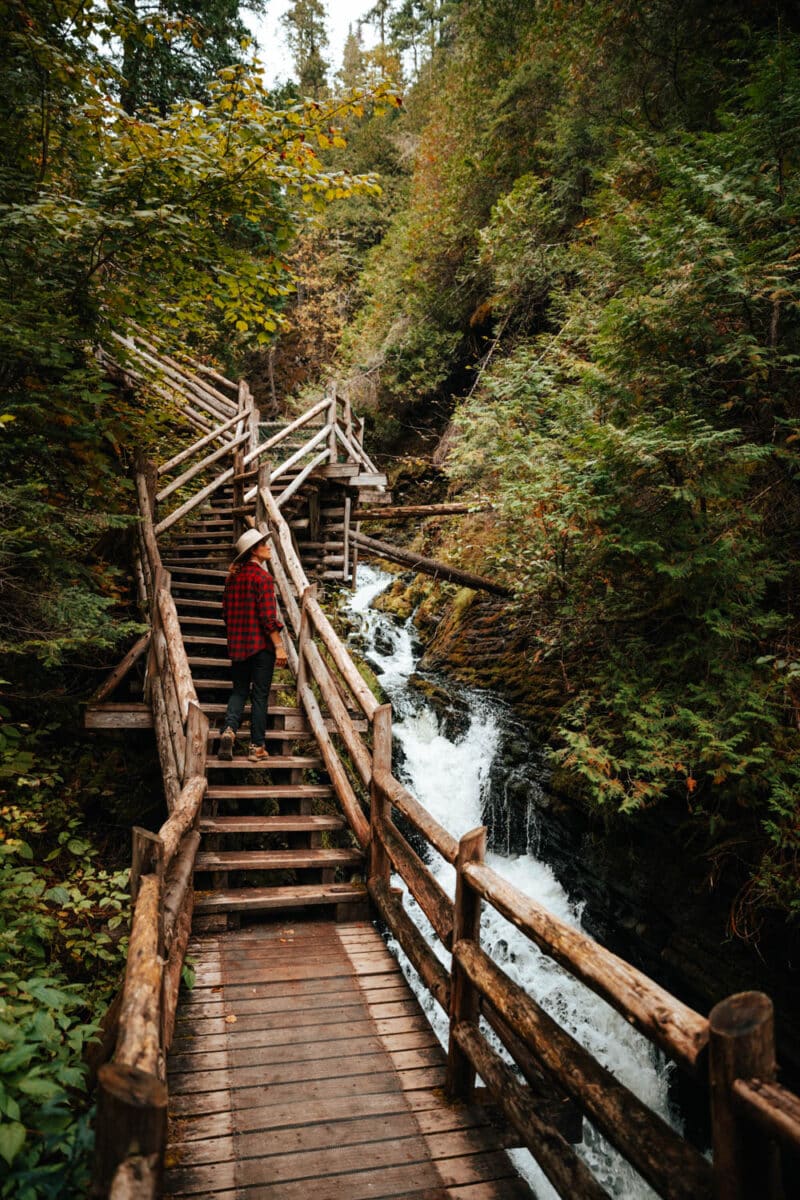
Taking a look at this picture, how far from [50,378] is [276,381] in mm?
19508

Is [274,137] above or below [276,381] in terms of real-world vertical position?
below

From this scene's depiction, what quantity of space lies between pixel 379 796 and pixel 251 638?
1980 mm

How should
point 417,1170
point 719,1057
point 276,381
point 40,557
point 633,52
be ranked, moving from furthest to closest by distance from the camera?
1. point 276,381
2. point 633,52
3. point 40,557
4. point 417,1170
5. point 719,1057

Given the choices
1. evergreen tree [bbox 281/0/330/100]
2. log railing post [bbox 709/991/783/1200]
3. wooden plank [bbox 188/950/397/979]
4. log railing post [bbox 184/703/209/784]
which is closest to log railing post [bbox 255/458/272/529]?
log railing post [bbox 184/703/209/784]

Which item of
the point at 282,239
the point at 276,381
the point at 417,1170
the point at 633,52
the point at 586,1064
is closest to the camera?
the point at 586,1064

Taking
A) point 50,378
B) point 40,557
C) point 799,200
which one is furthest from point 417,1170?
point 799,200

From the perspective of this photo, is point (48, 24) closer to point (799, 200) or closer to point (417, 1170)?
point (799, 200)

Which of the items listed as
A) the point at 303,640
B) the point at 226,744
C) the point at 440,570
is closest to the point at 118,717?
the point at 226,744

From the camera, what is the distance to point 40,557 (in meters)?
4.52

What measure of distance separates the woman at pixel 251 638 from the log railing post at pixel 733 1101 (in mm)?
4535

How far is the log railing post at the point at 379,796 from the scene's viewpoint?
14.8ft

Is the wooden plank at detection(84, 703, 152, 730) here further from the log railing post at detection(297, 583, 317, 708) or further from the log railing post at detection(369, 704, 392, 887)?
the log railing post at detection(369, 704, 392, 887)

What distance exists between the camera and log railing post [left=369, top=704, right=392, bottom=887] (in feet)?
14.8

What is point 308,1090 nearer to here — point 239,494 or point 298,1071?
point 298,1071
